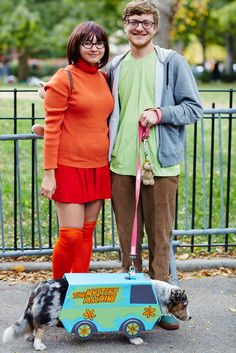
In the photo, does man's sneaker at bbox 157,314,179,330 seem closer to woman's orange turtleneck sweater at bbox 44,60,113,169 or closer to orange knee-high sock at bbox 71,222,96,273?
orange knee-high sock at bbox 71,222,96,273

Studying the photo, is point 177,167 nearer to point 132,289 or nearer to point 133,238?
point 133,238

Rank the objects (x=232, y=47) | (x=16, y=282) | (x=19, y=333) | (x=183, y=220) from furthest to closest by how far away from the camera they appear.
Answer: (x=232, y=47)
(x=183, y=220)
(x=16, y=282)
(x=19, y=333)

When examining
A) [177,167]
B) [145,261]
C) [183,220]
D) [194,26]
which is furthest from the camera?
[194,26]

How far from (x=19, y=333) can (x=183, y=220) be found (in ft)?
13.0

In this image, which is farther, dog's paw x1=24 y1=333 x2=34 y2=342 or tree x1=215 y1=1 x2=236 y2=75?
tree x1=215 y1=1 x2=236 y2=75

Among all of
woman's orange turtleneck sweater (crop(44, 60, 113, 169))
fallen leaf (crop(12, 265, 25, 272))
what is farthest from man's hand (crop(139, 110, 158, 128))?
fallen leaf (crop(12, 265, 25, 272))

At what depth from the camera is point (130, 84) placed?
4.90m

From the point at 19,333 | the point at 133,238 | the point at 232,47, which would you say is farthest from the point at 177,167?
the point at 232,47

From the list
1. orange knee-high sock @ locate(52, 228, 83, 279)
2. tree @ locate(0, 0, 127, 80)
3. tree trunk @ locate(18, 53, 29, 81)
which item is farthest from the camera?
tree trunk @ locate(18, 53, 29, 81)

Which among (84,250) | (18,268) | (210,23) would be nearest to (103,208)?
(18,268)

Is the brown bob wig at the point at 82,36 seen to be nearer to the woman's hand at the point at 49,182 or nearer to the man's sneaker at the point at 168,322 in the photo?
the woman's hand at the point at 49,182

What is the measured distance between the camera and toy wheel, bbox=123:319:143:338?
480 cm

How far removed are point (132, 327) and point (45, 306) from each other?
0.58 m

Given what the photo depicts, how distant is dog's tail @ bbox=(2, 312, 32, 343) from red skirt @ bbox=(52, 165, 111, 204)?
79cm
